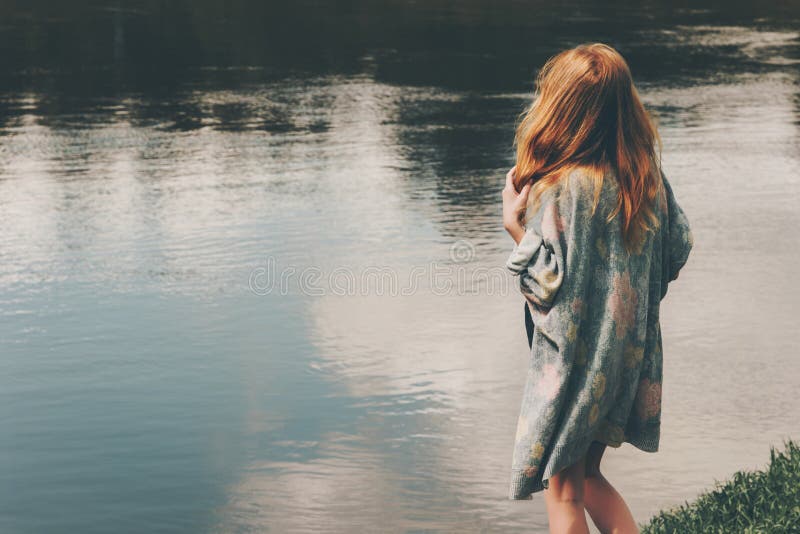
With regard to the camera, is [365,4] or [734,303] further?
[365,4]

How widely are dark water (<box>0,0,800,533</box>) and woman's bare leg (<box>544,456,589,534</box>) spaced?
996mm

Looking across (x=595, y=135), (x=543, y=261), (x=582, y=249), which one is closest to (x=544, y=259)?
(x=543, y=261)

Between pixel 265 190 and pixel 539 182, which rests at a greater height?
pixel 539 182

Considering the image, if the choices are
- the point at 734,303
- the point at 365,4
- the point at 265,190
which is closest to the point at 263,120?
the point at 265,190

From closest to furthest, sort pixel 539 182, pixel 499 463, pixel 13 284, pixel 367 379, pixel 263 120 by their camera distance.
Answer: pixel 539 182
pixel 499 463
pixel 367 379
pixel 13 284
pixel 263 120

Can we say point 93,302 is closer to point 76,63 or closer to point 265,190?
point 265,190

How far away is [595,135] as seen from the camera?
357cm

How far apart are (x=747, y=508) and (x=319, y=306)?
146 inches

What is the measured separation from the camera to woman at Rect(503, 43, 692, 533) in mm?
3516

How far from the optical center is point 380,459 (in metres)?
5.32

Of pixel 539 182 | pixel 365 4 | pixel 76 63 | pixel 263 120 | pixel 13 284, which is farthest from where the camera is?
pixel 365 4

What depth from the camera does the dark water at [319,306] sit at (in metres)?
5.12

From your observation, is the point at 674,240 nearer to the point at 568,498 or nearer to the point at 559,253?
the point at 559,253

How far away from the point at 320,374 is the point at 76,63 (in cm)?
1540
